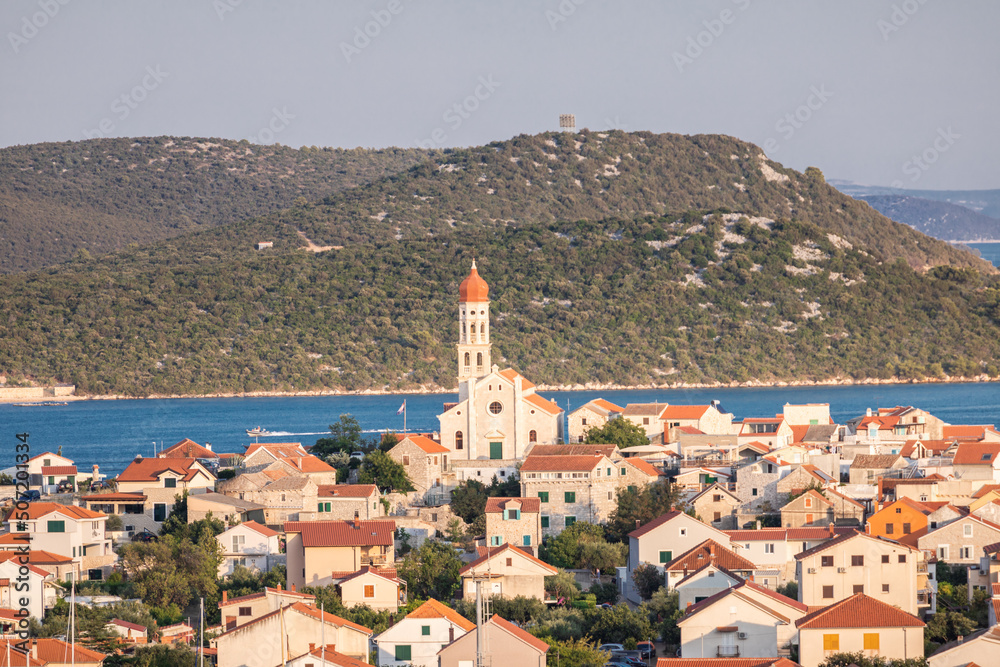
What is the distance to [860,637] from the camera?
30734 mm

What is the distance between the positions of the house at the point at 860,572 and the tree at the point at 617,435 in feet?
57.2

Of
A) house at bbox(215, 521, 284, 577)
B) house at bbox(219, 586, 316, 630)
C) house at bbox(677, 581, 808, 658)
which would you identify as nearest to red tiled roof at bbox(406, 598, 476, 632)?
house at bbox(219, 586, 316, 630)

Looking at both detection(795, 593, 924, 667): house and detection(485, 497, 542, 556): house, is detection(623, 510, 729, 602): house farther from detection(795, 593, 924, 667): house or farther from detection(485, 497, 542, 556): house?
detection(795, 593, 924, 667): house

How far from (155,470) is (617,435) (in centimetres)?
1496

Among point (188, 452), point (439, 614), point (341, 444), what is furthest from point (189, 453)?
point (439, 614)

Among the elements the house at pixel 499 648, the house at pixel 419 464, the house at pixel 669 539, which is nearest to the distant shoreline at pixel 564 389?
the house at pixel 419 464

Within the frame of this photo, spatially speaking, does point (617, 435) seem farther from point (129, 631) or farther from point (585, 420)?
point (129, 631)

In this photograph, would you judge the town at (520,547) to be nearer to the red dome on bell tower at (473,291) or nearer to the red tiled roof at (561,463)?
the red tiled roof at (561,463)

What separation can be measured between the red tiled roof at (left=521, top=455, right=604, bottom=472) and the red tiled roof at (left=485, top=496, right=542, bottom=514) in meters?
1.67

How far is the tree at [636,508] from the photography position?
44.3 m

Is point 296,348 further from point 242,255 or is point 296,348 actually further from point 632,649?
point 632,649

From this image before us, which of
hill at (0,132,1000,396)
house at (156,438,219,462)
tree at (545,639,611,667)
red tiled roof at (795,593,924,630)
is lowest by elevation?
tree at (545,639,611,667)

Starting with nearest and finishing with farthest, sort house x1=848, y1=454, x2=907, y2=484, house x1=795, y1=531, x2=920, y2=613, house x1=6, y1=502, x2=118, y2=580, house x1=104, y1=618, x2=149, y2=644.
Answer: house x1=104, y1=618, x2=149, y2=644 → house x1=795, y1=531, x2=920, y2=613 → house x1=6, y1=502, x2=118, y2=580 → house x1=848, y1=454, x2=907, y2=484

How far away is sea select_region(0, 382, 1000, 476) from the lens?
91000mm
